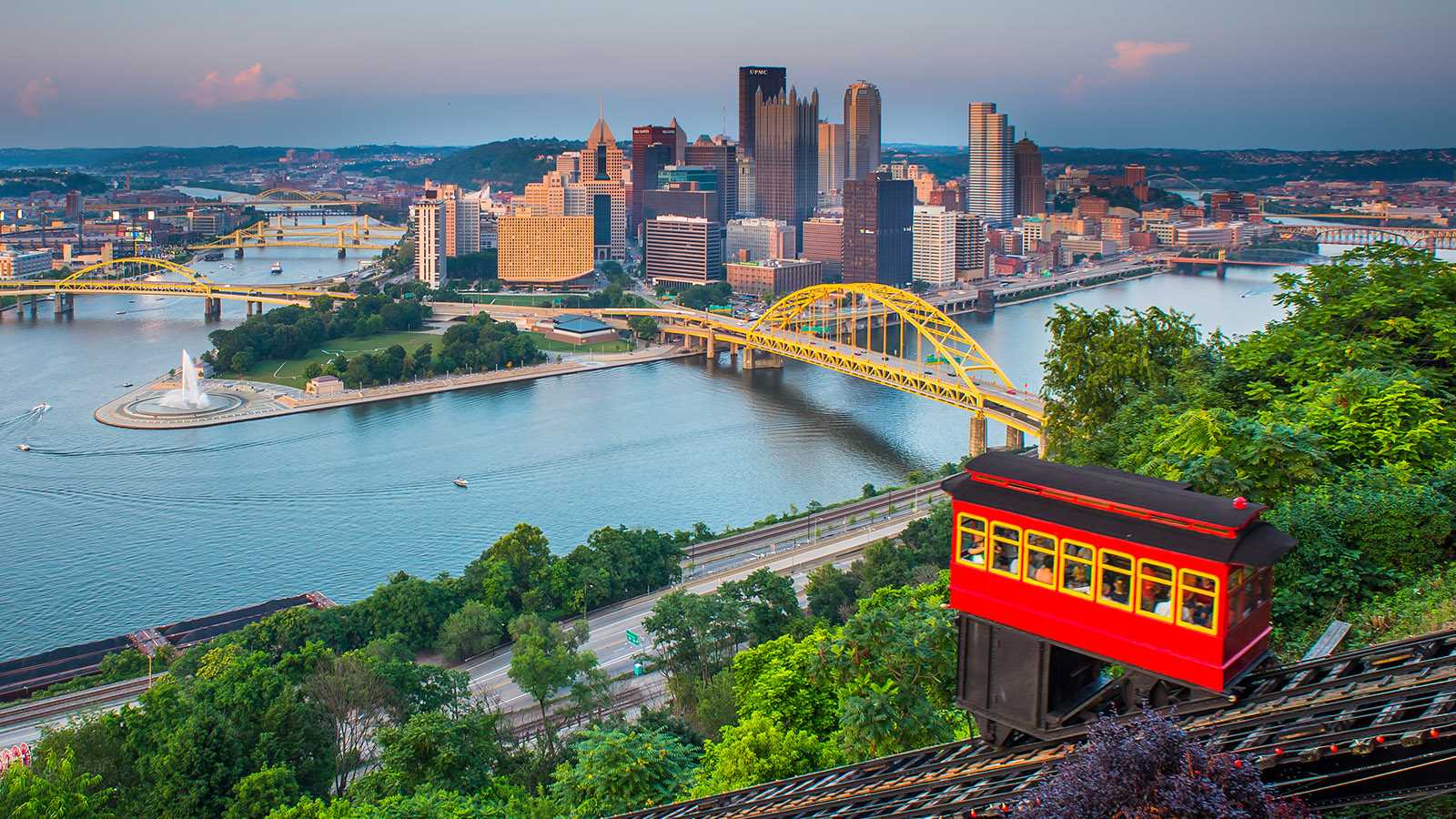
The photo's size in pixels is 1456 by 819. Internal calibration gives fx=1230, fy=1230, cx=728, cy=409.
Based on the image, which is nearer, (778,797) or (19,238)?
(778,797)

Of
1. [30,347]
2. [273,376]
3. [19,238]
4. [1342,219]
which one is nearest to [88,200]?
[19,238]

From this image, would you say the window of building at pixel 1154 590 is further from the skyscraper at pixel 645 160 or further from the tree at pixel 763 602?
the skyscraper at pixel 645 160

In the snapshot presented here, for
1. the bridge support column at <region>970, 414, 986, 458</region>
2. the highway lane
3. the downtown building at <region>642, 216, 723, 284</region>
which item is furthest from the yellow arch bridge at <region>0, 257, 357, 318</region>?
the highway lane

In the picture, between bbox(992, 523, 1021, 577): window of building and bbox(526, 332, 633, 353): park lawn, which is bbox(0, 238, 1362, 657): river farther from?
bbox(992, 523, 1021, 577): window of building

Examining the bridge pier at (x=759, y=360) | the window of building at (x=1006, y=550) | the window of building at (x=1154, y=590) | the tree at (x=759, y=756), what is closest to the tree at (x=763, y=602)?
the tree at (x=759, y=756)

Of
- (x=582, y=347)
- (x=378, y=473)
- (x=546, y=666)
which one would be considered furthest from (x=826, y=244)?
(x=546, y=666)

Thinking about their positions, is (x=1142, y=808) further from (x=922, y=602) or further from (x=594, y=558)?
(x=594, y=558)

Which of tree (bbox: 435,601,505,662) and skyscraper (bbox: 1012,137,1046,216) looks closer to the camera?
tree (bbox: 435,601,505,662)

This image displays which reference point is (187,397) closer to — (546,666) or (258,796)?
(546,666)

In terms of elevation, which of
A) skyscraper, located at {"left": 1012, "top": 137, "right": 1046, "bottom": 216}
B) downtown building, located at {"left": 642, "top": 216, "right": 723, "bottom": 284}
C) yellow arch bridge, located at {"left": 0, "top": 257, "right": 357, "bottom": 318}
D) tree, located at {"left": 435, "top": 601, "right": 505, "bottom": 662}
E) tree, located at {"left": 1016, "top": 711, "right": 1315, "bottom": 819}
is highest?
skyscraper, located at {"left": 1012, "top": 137, "right": 1046, "bottom": 216}
